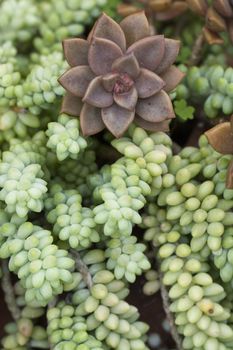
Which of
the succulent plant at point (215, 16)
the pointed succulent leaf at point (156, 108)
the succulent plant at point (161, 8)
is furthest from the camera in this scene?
the succulent plant at point (161, 8)

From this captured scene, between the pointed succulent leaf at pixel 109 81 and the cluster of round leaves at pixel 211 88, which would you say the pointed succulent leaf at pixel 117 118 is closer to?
the pointed succulent leaf at pixel 109 81

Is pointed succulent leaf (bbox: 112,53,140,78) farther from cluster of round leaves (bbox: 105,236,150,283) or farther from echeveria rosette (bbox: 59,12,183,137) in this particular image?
cluster of round leaves (bbox: 105,236,150,283)

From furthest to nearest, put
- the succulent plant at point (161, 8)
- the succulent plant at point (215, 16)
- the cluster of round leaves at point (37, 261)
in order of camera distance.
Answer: the succulent plant at point (161, 8)
the succulent plant at point (215, 16)
the cluster of round leaves at point (37, 261)

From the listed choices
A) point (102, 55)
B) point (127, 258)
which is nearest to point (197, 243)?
point (127, 258)

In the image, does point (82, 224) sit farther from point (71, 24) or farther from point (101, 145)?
point (71, 24)

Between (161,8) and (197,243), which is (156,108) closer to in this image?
(197,243)

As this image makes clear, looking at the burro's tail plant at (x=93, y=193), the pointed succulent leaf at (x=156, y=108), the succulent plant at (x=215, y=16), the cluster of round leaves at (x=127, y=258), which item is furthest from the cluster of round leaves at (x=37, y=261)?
the succulent plant at (x=215, y=16)

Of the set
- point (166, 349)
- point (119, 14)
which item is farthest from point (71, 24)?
point (166, 349)

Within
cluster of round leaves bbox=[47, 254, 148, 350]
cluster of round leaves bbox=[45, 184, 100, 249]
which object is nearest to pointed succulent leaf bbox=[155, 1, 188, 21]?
cluster of round leaves bbox=[45, 184, 100, 249]
